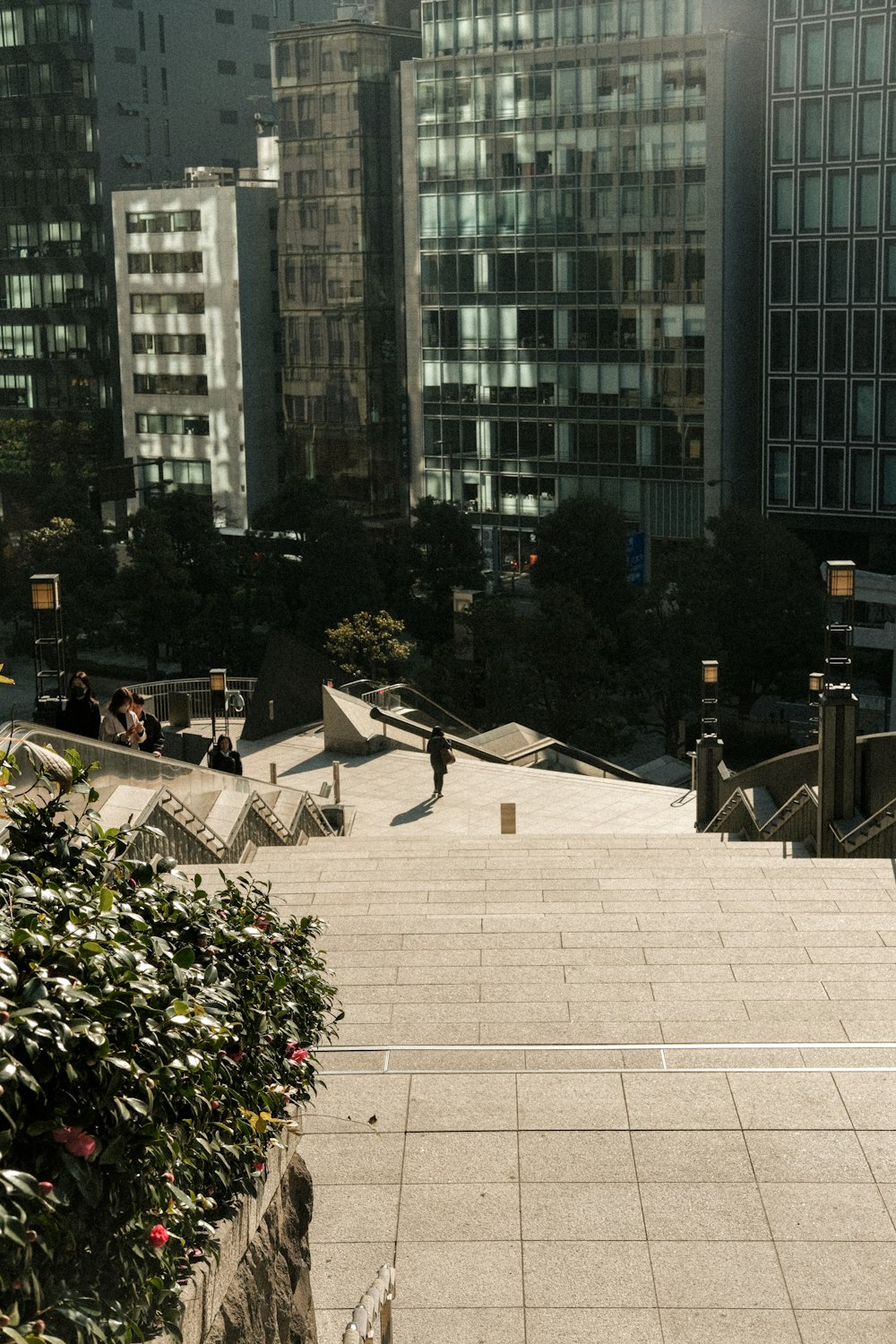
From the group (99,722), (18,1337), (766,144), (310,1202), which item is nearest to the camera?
(18,1337)

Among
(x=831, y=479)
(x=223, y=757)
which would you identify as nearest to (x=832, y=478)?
(x=831, y=479)

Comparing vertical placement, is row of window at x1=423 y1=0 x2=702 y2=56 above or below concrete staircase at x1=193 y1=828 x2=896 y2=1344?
above

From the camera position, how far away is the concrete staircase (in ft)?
22.1

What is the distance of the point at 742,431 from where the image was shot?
69938 millimetres

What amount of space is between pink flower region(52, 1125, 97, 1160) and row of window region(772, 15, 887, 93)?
66294mm

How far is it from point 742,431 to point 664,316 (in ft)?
19.9

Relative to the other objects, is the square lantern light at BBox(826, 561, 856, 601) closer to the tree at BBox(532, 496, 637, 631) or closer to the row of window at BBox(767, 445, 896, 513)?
the tree at BBox(532, 496, 637, 631)

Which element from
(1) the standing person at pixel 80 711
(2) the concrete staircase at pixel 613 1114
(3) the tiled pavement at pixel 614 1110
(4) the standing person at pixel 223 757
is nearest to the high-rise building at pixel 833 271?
(4) the standing person at pixel 223 757

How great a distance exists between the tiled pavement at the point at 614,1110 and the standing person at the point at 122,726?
3756mm

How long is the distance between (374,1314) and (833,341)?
2524 inches

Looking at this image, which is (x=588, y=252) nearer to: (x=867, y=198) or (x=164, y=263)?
(x=867, y=198)

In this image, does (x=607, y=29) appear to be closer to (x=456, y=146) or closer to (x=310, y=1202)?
(x=456, y=146)

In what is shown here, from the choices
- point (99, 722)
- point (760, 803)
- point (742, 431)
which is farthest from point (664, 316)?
point (99, 722)

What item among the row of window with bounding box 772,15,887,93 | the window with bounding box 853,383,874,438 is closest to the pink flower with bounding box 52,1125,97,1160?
the window with bounding box 853,383,874,438
